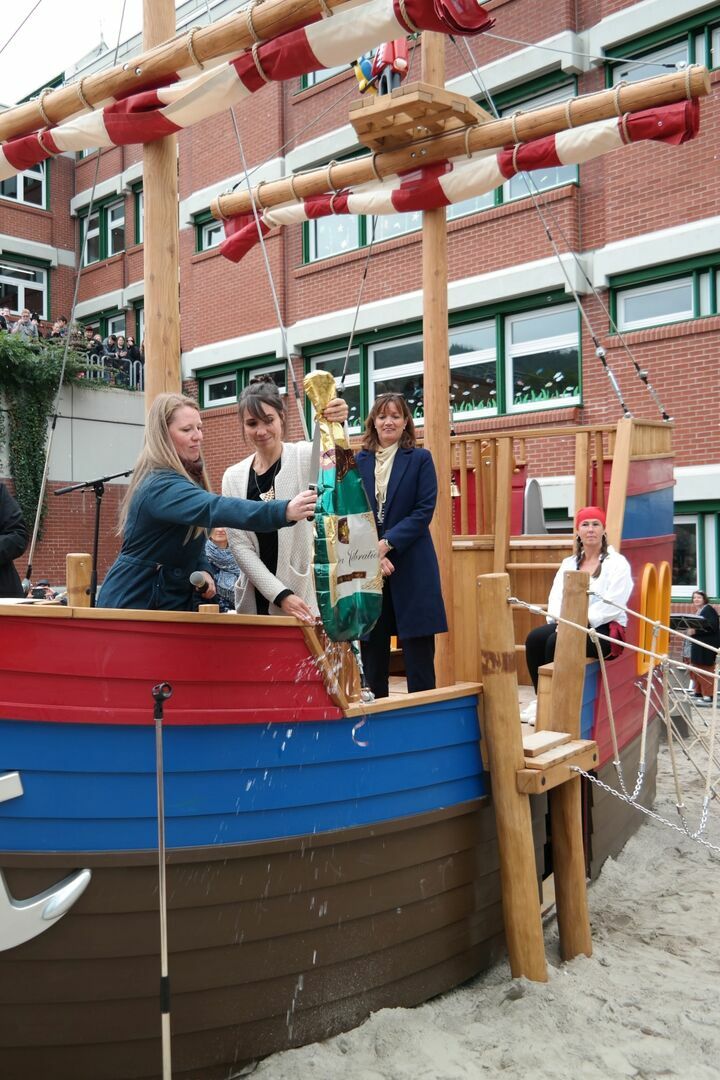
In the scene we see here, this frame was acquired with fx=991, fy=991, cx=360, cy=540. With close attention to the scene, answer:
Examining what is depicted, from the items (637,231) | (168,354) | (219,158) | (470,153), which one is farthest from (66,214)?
(168,354)

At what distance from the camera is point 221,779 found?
311 cm

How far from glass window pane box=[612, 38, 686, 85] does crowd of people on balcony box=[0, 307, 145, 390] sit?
10253mm

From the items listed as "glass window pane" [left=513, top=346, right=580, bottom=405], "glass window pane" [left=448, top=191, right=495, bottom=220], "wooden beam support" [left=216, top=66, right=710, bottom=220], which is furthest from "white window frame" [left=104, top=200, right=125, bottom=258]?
"wooden beam support" [left=216, top=66, right=710, bottom=220]

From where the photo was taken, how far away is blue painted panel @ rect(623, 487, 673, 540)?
6.04 metres

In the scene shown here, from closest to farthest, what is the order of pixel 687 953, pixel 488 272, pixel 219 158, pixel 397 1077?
1. pixel 397 1077
2. pixel 687 953
3. pixel 488 272
4. pixel 219 158

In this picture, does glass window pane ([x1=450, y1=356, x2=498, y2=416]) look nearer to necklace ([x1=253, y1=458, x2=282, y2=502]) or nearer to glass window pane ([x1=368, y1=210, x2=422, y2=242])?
glass window pane ([x1=368, y1=210, x2=422, y2=242])

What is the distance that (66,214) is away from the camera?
22.8 meters

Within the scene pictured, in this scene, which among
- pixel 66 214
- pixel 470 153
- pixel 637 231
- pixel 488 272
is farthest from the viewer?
pixel 66 214

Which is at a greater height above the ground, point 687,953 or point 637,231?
point 637,231

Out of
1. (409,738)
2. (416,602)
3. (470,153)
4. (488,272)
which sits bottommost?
(409,738)

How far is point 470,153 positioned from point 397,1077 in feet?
18.5

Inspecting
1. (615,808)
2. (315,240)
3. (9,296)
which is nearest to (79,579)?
(615,808)

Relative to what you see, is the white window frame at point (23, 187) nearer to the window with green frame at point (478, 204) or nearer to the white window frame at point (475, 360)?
the window with green frame at point (478, 204)

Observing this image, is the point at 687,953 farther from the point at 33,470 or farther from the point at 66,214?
the point at 66,214
